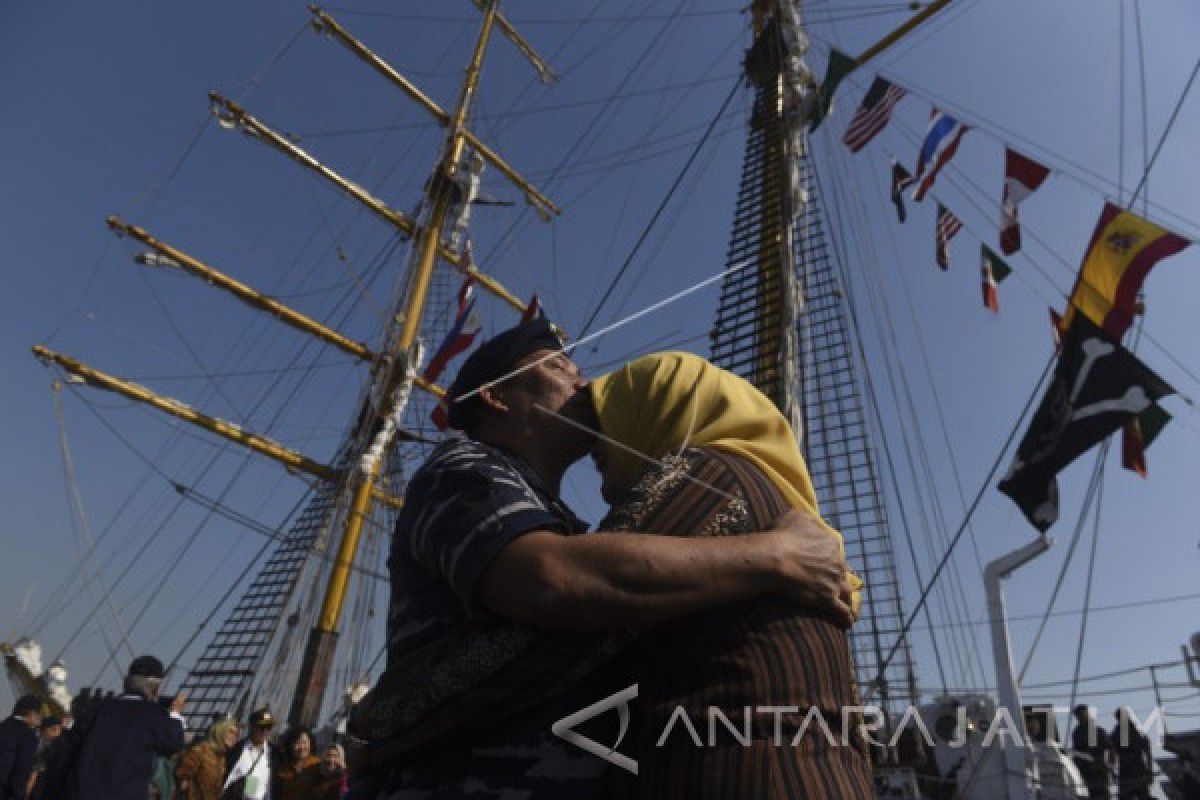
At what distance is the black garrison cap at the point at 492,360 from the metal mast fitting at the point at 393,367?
13710 mm

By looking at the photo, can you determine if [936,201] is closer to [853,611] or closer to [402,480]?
[853,611]

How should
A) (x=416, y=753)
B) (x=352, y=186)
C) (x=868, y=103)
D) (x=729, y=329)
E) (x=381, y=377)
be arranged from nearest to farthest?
(x=416, y=753)
(x=729, y=329)
(x=868, y=103)
(x=381, y=377)
(x=352, y=186)

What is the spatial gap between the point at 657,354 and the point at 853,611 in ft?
1.34

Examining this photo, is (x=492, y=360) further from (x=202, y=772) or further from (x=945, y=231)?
(x=945, y=231)

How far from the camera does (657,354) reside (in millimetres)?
1026

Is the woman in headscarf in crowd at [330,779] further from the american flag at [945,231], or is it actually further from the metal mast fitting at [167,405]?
the metal mast fitting at [167,405]

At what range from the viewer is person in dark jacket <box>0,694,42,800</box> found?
4359 mm

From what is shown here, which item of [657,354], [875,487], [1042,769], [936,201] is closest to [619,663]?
[657,354]

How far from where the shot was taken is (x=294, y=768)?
4.25m

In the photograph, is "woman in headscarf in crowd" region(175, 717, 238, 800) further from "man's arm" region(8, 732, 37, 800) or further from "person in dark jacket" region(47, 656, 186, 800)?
"person in dark jacket" region(47, 656, 186, 800)

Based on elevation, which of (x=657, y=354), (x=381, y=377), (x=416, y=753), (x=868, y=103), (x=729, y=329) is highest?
(x=381, y=377)

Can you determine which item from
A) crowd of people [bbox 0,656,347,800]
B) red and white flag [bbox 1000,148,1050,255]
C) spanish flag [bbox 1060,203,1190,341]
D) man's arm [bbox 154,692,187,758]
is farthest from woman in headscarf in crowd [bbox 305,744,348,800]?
red and white flag [bbox 1000,148,1050,255]

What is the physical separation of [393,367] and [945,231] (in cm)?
1220

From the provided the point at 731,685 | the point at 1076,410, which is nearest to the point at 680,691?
the point at 731,685
